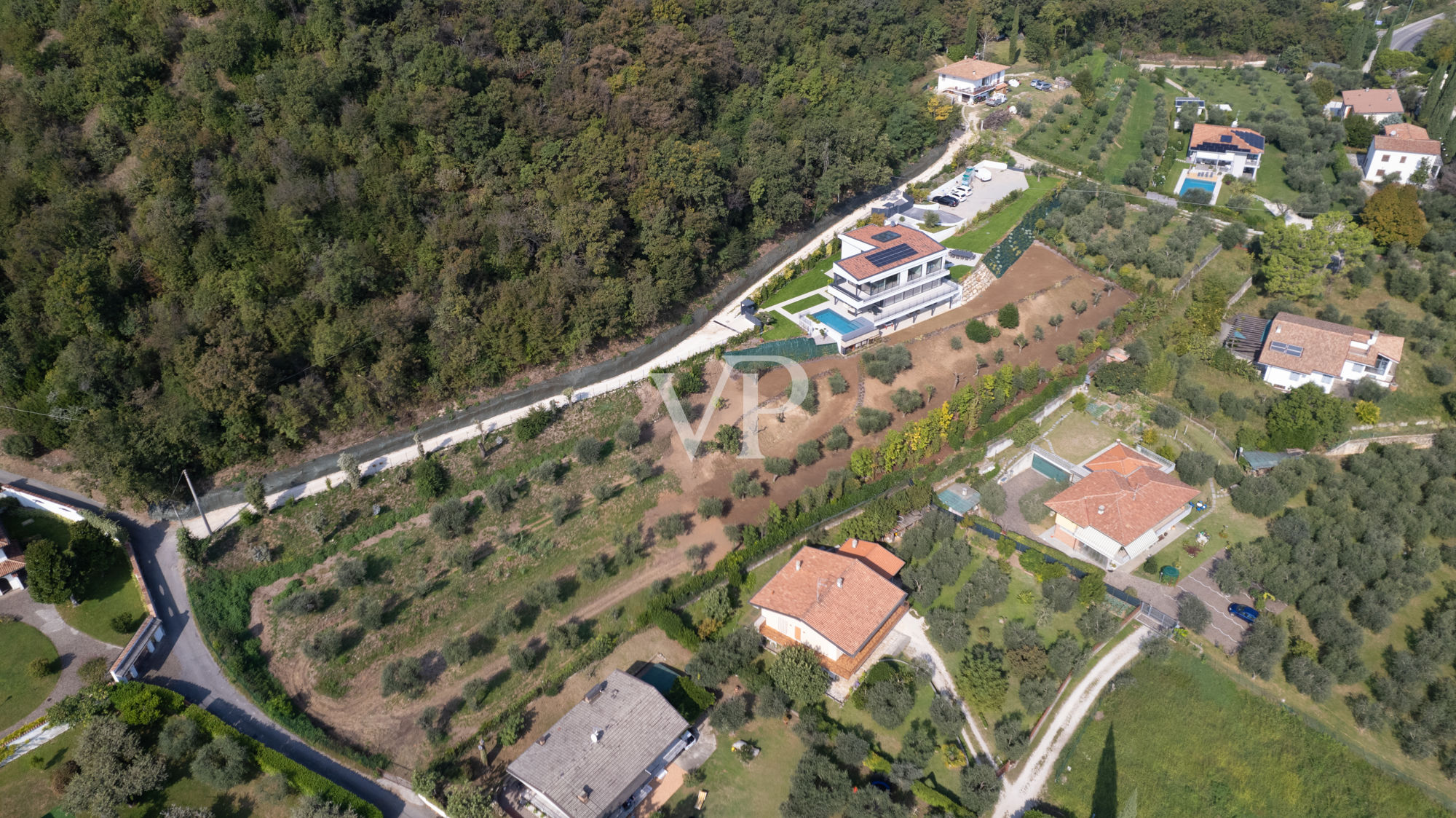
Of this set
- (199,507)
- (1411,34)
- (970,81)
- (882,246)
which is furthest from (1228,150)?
(199,507)

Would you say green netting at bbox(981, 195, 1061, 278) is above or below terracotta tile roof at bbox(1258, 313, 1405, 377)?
above

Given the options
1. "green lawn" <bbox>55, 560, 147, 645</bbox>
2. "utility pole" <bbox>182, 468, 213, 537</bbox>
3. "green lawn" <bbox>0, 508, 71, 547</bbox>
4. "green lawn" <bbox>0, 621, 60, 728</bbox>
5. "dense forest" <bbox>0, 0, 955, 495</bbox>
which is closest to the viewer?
"green lawn" <bbox>0, 621, 60, 728</bbox>

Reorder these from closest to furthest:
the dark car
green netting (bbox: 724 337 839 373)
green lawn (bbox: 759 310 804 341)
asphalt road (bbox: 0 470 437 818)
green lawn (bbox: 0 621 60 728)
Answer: asphalt road (bbox: 0 470 437 818) → green lawn (bbox: 0 621 60 728) → the dark car → green netting (bbox: 724 337 839 373) → green lawn (bbox: 759 310 804 341)

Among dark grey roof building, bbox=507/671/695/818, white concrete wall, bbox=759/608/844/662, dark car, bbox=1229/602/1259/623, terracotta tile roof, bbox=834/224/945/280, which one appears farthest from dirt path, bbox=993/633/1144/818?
terracotta tile roof, bbox=834/224/945/280

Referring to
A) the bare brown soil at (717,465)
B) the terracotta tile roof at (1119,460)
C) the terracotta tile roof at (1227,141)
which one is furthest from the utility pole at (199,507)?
the terracotta tile roof at (1227,141)

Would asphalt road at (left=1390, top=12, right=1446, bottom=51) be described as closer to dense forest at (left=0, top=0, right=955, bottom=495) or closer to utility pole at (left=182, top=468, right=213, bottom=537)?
dense forest at (left=0, top=0, right=955, bottom=495)

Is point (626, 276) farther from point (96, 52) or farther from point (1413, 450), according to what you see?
point (1413, 450)

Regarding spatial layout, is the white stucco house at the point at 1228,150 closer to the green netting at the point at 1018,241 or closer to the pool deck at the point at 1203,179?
the pool deck at the point at 1203,179
